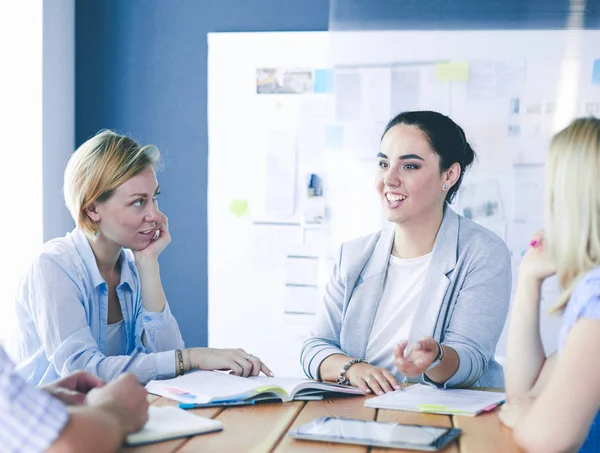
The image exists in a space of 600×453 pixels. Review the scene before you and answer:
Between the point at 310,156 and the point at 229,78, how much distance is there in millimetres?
558

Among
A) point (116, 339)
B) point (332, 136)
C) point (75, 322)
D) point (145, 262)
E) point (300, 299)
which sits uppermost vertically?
point (332, 136)

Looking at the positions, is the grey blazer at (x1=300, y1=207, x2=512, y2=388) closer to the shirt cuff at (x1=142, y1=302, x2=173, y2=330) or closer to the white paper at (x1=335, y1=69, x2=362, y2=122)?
the shirt cuff at (x1=142, y1=302, x2=173, y2=330)

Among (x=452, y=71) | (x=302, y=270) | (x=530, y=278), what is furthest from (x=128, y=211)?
(x=452, y=71)

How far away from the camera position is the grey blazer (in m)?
1.99

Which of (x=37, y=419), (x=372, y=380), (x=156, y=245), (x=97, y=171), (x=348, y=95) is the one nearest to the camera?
(x=37, y=419)

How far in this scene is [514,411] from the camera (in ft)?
4.60

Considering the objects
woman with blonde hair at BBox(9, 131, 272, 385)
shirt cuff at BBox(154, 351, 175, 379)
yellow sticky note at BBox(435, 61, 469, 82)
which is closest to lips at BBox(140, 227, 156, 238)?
woman with blonde hair at BBox(9, 131, 272, 385)

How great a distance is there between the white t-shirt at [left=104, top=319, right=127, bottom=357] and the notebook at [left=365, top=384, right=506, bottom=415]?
2.85 ft

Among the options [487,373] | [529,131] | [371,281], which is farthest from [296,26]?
[487,373]

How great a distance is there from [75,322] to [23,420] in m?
0.86

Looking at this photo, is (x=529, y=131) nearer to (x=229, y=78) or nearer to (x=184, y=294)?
(x=229, y=78)

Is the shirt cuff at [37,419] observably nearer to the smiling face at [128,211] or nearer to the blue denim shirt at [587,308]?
the blue denim shirt at [587,308]

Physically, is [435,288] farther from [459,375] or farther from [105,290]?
[105,290]

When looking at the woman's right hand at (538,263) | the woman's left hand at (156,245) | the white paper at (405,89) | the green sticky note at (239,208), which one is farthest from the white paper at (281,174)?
the woman's right hand at (538,263)
